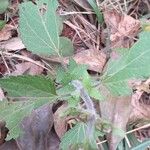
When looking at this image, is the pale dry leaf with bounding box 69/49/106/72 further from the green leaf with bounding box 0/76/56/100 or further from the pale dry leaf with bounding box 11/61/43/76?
the green leaf with bounding box 0/76/56/100

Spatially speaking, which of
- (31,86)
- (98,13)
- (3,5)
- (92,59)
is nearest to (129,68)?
(31,86)

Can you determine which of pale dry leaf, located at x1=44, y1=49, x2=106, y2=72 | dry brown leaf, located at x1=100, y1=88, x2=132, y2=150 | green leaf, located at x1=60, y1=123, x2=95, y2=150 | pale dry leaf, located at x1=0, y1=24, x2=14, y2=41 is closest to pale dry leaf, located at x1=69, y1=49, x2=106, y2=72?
pale dry leaf, located at x1=44, y1=49, x2=106, y2=72

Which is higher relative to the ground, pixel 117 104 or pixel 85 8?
pixel 85 8

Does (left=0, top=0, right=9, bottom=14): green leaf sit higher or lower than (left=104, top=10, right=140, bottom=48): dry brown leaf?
higher

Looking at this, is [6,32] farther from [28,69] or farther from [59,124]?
[59,124]

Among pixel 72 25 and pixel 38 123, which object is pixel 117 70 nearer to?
pixel 38 123

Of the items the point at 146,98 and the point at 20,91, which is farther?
Answer: the point at 146,98

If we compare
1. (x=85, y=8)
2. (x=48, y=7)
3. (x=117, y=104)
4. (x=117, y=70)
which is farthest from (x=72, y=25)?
(x=117, y=70)
